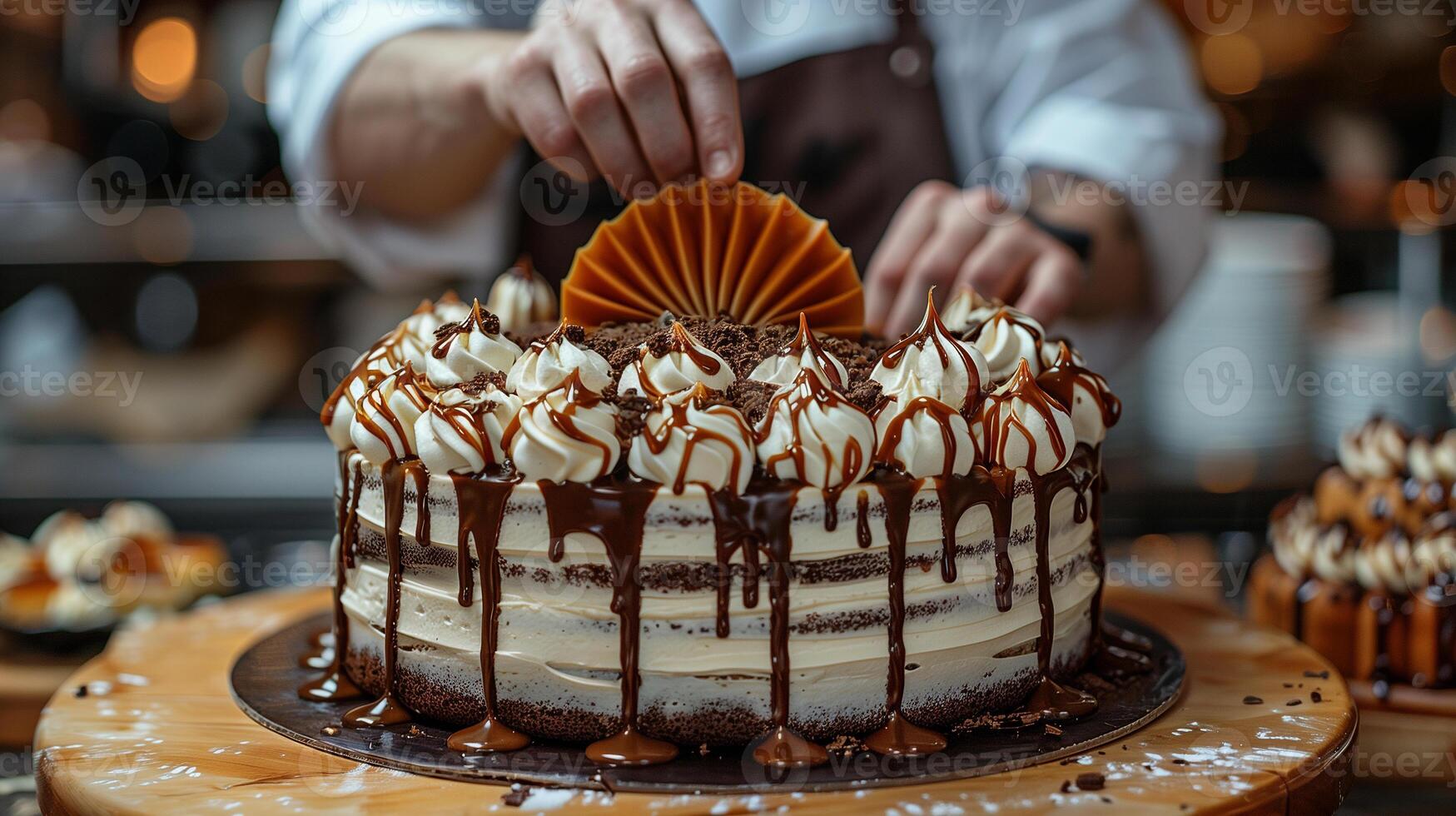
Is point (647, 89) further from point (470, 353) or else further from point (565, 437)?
point (565, 437)

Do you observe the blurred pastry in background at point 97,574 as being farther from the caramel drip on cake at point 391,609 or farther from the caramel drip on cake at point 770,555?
the caramel drip on cake at point 770,555

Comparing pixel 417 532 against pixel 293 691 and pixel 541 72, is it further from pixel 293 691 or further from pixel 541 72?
pixel 541 72

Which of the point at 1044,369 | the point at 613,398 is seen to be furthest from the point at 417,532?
the point at 1044,369

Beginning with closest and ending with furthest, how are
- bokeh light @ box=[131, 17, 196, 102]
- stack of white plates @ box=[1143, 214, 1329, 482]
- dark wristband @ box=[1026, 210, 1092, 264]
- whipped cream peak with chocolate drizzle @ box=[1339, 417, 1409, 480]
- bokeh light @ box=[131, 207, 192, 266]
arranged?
whipped cream peak with chocolate drizzle @ box=[1339, 417, 1409, 480] → dark wristband @ box=[1026, 210, 1092, 264] → stack of white plates @ box=[1143, 214, 1329, 482] → bokeh light @ box=[131, 207, 192, 266] → bokeh light @ box=[131, 17, 196, 102]

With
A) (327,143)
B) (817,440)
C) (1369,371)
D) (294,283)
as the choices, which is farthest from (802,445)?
(294,283)

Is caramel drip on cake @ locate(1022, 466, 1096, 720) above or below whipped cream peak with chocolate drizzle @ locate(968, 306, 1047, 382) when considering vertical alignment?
below

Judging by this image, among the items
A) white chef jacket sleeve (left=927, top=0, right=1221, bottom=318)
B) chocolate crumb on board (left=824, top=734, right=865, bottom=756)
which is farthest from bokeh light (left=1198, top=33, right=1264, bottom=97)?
chocolate crumb on board (left=824, top=734, right=865, bottom=756)

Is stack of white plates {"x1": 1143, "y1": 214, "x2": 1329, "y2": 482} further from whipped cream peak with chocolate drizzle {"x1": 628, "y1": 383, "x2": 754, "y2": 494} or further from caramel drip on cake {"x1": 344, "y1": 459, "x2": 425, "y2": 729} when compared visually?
caramel drip on cake {"x1": 344, "y1": 459, "x2": 425, "y2": 729}
